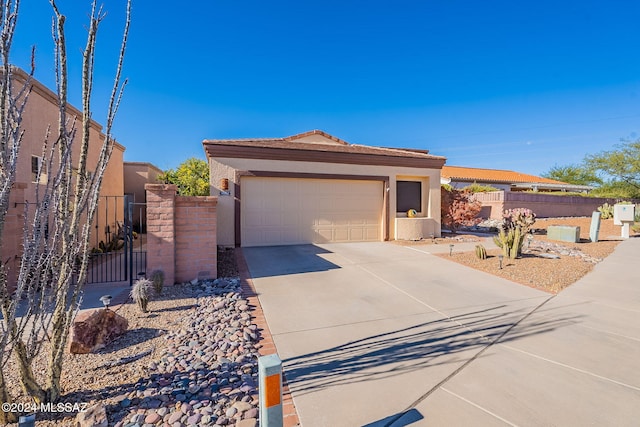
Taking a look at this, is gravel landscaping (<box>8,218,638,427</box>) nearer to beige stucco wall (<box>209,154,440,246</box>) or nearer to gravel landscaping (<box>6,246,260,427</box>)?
gravel landscaping (<box>6,246,260,427</box>)

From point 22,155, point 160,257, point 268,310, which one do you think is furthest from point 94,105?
point 22,155

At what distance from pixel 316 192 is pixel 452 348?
318 inches

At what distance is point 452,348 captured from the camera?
11.7 ft

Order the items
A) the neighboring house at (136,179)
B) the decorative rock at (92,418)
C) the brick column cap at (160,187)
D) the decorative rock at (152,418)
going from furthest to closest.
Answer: the neighboring house at (136,179)
the brick column cap at (160,187)
the decorative rock at (152,418)
the decorative rock at (92,418)

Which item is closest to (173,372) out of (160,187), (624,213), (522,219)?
(160,187)

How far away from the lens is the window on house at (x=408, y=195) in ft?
41.0

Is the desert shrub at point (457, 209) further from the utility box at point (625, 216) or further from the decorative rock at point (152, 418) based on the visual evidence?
the decorative rock at point (152, 418)

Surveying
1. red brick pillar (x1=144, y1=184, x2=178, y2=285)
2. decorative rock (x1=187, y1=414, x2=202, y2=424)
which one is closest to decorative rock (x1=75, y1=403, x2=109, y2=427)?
decorative rock (x1=187, y1=414, x2=202, y2=424)

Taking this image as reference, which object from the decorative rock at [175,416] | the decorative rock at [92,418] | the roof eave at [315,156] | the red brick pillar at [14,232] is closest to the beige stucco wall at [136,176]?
the roof eave at [315,156]

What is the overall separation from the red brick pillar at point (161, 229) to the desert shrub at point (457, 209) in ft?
37.1

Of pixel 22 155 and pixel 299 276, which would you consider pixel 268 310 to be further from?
pixel 22 155

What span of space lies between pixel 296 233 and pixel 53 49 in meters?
8.72

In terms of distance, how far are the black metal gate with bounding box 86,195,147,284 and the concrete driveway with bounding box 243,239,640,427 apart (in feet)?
9.51

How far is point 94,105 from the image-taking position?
254 cm
